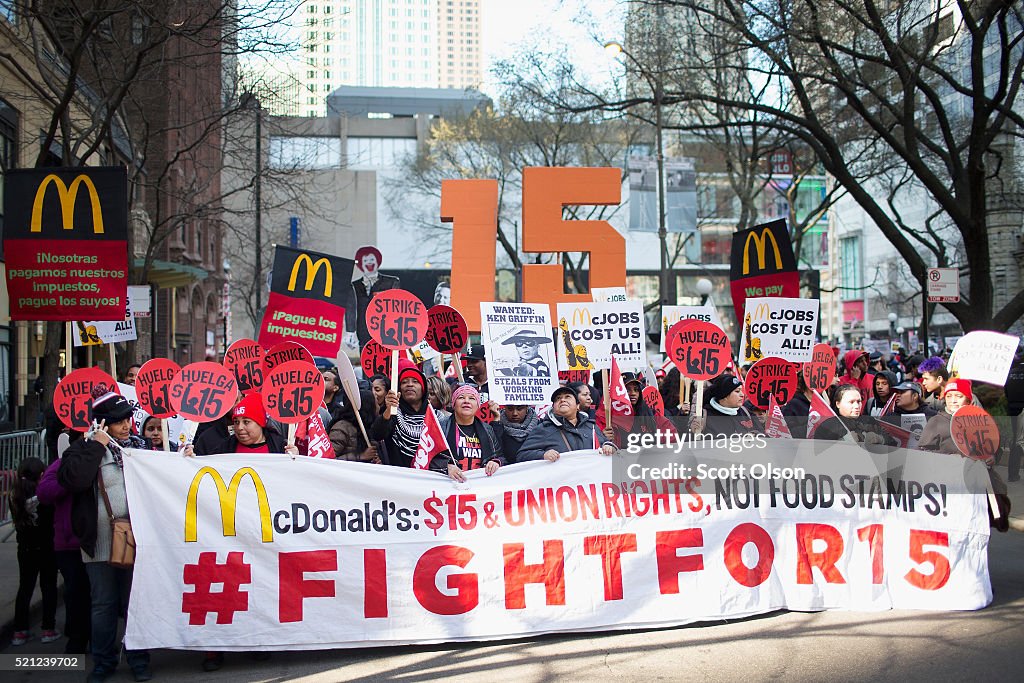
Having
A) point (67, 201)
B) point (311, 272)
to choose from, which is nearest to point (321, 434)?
point (311, 272)

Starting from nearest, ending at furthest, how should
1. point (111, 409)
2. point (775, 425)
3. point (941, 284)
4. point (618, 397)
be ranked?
point (111, 409) < point (775, 425) < point (618, 397) < point (941, 284)

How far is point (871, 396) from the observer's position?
13.6 meters

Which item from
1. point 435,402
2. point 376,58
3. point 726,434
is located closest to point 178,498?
point 435,402

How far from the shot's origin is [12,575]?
916 centimetres

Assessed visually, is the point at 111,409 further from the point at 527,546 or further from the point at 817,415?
the point at 817,415

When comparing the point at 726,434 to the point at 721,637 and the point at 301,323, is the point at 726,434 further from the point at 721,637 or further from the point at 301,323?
the point at 301,323

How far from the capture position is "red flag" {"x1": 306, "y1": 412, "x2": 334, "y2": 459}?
298 inches

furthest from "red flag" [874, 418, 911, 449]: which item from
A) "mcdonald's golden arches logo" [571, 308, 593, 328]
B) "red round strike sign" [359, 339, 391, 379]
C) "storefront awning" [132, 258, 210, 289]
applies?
"storefront awning" [132, 258, 210, 289]

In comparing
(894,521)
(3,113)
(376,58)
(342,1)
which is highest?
(376,58)

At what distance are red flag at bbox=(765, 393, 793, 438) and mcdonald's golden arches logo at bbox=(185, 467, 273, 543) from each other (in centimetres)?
355

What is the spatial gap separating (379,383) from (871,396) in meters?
7.37

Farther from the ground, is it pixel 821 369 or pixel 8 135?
pixel 8 135

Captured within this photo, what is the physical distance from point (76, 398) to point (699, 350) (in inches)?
194

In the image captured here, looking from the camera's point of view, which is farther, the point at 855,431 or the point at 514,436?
the point at 514,436
